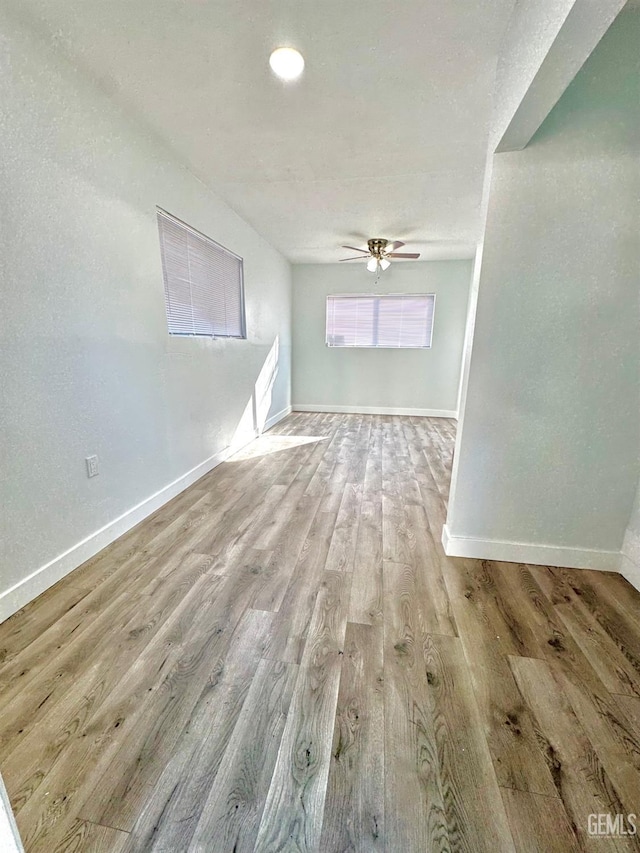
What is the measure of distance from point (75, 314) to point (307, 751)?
2.10 meters

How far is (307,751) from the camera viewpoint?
3.25 ft

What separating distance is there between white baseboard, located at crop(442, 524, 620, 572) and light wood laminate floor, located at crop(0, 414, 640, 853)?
60mm

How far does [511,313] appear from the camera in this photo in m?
1.66

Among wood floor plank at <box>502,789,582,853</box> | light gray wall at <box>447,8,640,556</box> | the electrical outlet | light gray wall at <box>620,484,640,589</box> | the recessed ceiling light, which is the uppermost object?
the recessed ceiling light

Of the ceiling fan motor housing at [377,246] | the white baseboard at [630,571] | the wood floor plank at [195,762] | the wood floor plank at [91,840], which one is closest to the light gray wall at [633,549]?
the white baseboard at [630,571]

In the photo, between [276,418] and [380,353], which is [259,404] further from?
[380,353]

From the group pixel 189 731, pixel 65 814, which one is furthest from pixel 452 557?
pixel 65 814

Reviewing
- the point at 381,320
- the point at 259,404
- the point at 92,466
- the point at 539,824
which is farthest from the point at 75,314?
the point at 381,320

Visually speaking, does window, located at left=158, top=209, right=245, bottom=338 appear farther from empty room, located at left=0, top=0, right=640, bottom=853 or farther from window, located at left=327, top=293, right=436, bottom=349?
window, located at left=327, top=293, right=436, bottom=349

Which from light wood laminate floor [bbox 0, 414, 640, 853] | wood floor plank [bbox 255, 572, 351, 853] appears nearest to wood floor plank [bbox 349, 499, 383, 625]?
light wood laminate floor [bbox 0, 414, 640, 853]

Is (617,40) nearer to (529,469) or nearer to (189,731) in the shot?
(529,469)

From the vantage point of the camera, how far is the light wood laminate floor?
2.77ft

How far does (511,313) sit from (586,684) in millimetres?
1558

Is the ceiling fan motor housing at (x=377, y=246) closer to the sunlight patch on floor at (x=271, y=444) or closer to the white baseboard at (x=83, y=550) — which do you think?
the sunlight patch on floor at (x=271, y=444)
